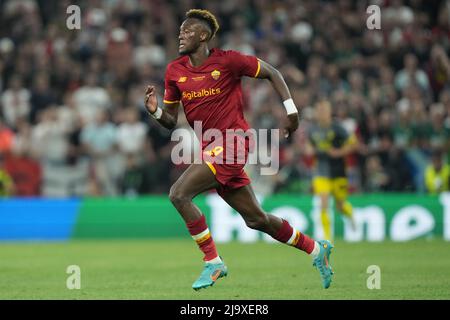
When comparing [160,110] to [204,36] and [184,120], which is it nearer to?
[204,36]

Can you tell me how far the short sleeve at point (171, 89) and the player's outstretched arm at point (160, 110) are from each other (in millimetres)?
53

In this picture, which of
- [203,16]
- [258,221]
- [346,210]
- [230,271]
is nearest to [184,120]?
[346,210]

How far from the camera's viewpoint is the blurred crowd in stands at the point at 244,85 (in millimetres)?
19875

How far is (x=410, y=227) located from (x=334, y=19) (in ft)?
18.7

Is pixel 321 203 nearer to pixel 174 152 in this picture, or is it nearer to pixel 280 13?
pixel 174 152

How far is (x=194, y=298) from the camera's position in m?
9.49

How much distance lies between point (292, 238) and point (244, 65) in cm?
186

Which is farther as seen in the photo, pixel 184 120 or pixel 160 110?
pixel 184 120

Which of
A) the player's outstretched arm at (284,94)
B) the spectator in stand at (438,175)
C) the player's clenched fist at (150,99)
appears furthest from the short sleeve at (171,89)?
the spectator in stand at (438,175)

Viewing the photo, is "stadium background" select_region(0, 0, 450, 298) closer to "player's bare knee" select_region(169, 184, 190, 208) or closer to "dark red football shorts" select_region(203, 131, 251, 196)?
"dark red football shorts" select_region(203, 131, 251, 196)

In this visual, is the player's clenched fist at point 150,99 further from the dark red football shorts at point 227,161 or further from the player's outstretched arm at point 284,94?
the player's outstretched arm at point 284,94

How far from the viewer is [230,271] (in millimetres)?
12594

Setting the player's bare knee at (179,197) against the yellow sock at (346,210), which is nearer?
the player's bare knee at (179,197)
